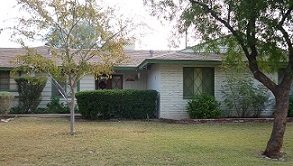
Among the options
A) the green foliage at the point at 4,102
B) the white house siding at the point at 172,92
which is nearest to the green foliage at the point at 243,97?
the white house siding at the point at 172,92

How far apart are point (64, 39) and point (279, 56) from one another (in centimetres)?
627

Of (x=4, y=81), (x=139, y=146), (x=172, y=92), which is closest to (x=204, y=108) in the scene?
(x=172, y=92)

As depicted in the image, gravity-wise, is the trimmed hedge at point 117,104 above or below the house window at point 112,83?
below

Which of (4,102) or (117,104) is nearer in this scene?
(117,104)

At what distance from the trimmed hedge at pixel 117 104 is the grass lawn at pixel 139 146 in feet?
9.92

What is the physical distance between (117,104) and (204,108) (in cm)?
388

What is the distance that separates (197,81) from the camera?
Result: 663 inches

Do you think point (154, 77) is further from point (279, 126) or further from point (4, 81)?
point (279, 126)

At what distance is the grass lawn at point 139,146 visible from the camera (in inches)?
289

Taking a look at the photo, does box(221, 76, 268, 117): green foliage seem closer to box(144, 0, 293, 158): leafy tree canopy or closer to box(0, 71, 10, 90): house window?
box(144, 0, 293, 158): leafy tree canopy

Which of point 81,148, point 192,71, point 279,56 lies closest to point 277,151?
point 279,56

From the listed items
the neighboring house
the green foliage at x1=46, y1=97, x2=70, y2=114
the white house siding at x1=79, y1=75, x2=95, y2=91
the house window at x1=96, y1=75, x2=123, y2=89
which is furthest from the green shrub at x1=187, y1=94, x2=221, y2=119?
the green foliage at x1=46, y1=97, x2=70, y2=114

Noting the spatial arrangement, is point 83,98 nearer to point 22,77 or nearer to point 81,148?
point 22,77

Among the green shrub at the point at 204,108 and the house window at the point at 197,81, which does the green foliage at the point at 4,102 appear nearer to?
the house window at the point at 197,81
